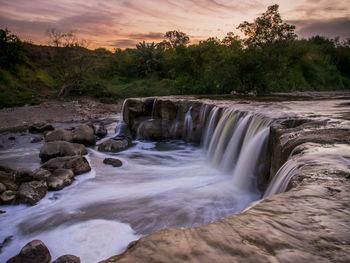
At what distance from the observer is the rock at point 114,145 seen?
11273 mm

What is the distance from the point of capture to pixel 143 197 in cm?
679

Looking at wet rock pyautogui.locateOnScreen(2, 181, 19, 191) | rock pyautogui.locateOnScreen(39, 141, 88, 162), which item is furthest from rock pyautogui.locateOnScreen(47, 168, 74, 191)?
rock pyautogui.locateOnScreen(39, 141, 88, 162)

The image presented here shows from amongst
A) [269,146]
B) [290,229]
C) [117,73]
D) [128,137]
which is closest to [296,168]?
[290,229]

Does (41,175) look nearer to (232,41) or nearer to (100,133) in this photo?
(100,133)

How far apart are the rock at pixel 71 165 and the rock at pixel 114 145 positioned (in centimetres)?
274

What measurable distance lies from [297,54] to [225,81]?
24.0 feet

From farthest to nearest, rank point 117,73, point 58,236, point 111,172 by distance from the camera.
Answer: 1. point 117,73
2. point 111,172
3. point 58,236

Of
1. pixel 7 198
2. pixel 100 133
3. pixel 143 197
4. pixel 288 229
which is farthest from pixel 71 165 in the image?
pixel 288 229

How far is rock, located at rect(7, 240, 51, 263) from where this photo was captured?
3917 millimetres

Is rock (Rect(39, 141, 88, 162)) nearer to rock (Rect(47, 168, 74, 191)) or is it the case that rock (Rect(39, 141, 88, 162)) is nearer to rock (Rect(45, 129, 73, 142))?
rock (Rect(45, 129, 73, 142))

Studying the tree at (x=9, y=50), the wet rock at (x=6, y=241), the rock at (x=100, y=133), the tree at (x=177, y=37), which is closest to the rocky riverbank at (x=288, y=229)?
the wet rock at (x=6, y=241)

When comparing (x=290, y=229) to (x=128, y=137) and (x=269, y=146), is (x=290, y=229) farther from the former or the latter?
(x=128, y=137)

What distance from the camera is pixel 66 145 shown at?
981 centimetres

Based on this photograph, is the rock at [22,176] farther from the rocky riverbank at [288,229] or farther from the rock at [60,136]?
the rocky riverbank at [288,229]
